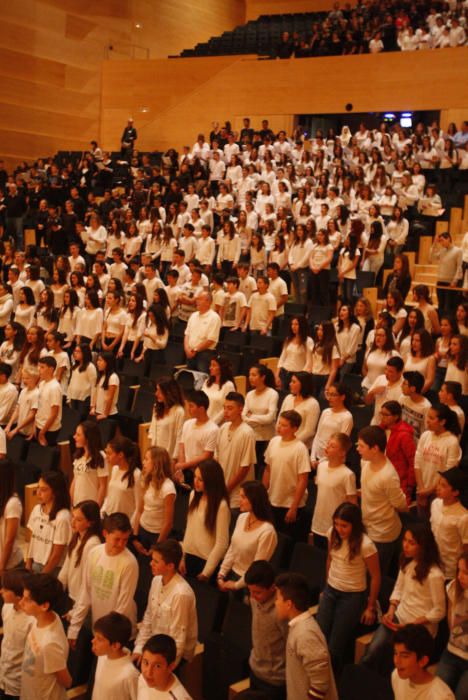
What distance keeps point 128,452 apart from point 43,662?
151 centimetres

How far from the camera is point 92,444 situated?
5.46 metres

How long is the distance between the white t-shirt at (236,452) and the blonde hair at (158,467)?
1.66 feet

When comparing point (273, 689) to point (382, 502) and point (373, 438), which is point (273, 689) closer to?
point (382, 502)

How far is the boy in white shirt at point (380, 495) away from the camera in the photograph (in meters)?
4.55

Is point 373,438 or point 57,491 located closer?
point 373,438

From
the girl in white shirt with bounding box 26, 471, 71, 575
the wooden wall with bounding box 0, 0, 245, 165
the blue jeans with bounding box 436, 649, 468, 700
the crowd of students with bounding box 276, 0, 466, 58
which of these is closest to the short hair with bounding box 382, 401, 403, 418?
the blue jeans with bounding box 436, 649, 468, 700

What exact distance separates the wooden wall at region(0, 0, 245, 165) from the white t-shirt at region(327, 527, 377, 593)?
16.1 meters

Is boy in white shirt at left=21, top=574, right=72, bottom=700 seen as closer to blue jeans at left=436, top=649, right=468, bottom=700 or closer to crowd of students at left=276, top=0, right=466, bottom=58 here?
blue jeans at left=436, top=649, right=468, bottom=700

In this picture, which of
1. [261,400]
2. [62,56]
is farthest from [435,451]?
[62,56]

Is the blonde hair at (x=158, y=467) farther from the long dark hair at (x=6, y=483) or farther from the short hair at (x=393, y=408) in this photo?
the short hair at (x=393, y=408)

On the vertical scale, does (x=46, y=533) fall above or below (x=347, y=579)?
below

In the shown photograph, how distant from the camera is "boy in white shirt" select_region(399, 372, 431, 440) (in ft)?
18.2

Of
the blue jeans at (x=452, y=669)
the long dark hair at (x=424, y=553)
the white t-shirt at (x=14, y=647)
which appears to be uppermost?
the long dark hair at (x=424, y=553)

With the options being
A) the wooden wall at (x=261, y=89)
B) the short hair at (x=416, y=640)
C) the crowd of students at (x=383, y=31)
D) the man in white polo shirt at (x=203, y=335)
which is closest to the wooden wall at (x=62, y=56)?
the wooden wall at (x=261, y=89)
